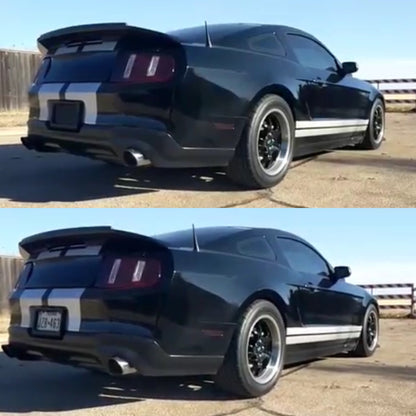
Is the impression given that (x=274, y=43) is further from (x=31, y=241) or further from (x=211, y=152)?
(x=31, y=241)

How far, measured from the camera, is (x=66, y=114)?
6.20 meters

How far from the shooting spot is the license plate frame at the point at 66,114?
6055 mm

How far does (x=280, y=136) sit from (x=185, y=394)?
2.61m

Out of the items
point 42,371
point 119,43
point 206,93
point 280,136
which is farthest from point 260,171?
point 42,371

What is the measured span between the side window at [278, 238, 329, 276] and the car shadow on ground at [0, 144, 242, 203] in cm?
87

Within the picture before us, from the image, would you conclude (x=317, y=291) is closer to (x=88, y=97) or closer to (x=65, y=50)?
(x=88, y=97)

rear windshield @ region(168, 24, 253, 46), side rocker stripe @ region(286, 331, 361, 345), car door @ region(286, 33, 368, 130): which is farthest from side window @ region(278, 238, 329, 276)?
rear windshield @ region(168, 24, 253, 46)

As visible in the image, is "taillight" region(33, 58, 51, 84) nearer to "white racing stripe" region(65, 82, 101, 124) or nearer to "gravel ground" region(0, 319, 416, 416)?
"white racing stripe" region(65, 82, 101, 124)

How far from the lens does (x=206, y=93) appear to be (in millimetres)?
5871

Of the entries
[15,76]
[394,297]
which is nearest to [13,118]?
[15,76]

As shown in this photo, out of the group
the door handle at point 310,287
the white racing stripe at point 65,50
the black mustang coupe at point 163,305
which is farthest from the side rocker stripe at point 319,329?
the white racing stripe at point 65,50

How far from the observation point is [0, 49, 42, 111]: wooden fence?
21.5 meters

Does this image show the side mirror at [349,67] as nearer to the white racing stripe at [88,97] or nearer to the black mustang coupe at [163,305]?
the black mustang coupe at [163,305]

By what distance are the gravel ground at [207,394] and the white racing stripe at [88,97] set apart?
2.14 metres
